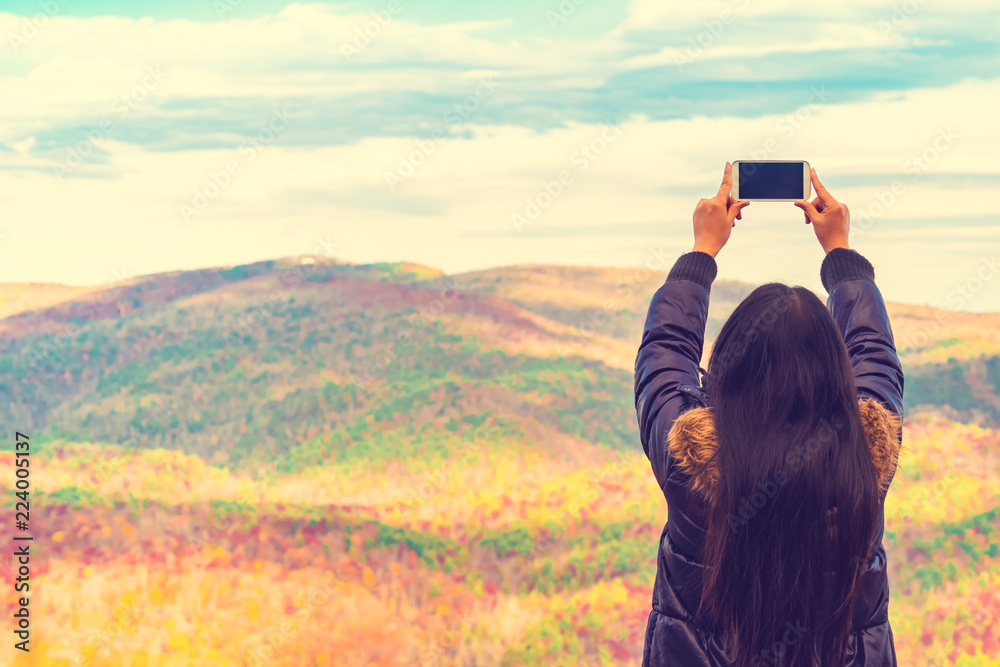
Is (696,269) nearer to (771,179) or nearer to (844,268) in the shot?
(844,268)

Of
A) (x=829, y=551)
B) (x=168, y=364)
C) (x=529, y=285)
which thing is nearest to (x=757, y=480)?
(x=829, y=551)

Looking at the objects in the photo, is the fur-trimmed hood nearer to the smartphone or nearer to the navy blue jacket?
the navy blue jacket

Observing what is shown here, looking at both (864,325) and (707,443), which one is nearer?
(707,443)

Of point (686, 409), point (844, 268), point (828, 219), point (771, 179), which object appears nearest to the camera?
point (686, 409)

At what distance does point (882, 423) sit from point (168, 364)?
22.9 m

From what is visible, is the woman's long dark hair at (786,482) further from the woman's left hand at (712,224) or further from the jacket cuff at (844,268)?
the jacket cuff at (844,268)

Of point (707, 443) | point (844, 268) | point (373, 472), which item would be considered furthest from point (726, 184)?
point (373, 472)

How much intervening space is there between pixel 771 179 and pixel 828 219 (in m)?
0.37

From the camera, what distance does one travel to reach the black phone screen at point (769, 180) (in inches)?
161

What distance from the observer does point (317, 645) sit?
970 centimetres

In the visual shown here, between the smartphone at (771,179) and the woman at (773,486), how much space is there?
1.11 meters

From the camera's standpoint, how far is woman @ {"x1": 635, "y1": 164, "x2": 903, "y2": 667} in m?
2.82

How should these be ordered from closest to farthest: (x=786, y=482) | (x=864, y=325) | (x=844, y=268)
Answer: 1. (x=786, y=482)
2. (x=864, y=325)
3. (x=844, y=268)

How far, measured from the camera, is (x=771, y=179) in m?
4.10
